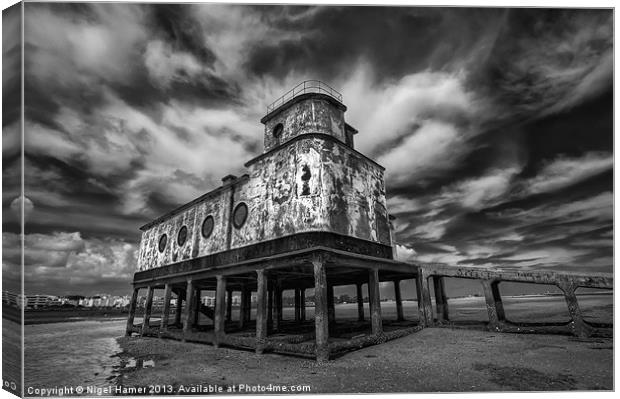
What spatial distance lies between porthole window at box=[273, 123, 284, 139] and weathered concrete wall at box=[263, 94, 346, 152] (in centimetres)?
11

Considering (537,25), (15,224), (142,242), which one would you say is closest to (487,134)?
(537,25)

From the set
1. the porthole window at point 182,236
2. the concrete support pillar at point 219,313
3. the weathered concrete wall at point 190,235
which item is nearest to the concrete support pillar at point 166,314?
the weathered concrete wall at point 190,235

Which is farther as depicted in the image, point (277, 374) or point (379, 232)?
point (379, 232)

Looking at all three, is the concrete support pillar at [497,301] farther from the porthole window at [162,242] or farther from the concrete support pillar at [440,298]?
the porthole window at [162,242]

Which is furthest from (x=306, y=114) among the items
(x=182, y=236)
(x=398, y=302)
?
(x=398, y=302)

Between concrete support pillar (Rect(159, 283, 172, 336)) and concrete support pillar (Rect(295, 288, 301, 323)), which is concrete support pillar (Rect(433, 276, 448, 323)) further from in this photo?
concrete support pillar (Rect(159, 283, 172, 336))

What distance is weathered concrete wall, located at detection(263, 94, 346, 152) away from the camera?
48.0ft

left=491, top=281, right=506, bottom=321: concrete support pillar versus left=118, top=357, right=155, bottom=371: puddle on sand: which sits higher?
left=491, top=281, right=506, bottom=321: concrete support pillar

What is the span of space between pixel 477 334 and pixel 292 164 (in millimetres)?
10273

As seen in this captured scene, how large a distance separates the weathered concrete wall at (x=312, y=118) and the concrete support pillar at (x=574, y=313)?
10.7m

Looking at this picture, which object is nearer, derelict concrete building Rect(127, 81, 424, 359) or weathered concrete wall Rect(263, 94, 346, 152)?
derelict concrete building Rect(127, 81, 424, 359)

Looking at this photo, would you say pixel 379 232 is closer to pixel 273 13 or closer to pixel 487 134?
pixel 487 134

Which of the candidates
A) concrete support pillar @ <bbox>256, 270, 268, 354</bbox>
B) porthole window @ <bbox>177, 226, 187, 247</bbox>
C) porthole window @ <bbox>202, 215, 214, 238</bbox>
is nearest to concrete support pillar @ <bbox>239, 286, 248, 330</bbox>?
porthole window @ <bbox>177, 226, 187, 247</bbox>

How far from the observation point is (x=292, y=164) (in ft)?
42.6
